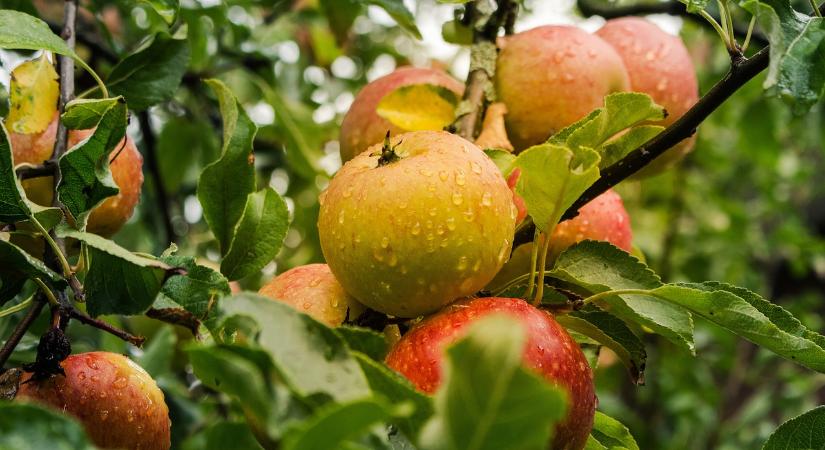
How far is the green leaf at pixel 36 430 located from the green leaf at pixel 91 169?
282mm

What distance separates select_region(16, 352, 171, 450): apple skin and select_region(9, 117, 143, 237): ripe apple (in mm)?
174

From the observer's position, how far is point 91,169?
26.0 inches

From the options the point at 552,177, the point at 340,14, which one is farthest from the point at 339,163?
the point at 552,177

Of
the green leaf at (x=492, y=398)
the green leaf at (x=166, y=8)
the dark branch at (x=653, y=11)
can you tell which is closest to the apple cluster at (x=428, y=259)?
the green leaf at (x=492, y=398)

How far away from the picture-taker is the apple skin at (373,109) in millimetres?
911

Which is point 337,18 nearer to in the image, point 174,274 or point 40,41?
point 40,41

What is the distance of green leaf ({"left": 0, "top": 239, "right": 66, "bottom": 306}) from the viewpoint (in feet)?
2.00

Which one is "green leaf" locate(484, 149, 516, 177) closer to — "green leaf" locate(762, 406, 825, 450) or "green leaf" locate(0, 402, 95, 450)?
"green leaf" locate(762, 406, 825, 450)

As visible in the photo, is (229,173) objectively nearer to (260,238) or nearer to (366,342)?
(260,238)

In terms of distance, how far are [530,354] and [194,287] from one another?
0.89 ft

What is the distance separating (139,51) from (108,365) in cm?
38

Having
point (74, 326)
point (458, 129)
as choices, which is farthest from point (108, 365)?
point (74, 326)

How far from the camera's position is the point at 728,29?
0.68 m

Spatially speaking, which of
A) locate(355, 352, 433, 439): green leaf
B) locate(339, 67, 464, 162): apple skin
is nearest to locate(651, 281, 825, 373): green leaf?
locate(355, 352, 433, 439): green leaf
